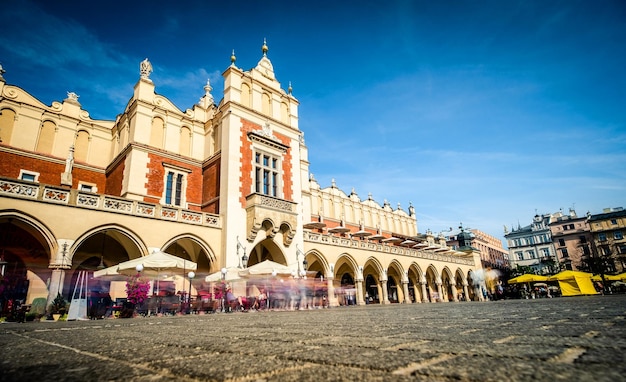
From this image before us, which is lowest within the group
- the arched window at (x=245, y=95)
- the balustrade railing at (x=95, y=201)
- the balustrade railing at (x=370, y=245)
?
the balustrade railing at (x=370, y=245)

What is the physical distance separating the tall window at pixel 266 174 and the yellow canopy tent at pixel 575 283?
2214cm

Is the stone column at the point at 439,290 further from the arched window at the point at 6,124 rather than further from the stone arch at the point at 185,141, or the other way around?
the arched window at the point at 6,124

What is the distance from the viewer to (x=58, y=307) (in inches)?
447

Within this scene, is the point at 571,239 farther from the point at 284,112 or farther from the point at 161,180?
the point at 161,180

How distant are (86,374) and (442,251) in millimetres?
40480

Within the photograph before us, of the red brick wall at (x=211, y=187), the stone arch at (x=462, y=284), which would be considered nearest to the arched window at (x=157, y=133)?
the red brick wall at (x=211, y=187)

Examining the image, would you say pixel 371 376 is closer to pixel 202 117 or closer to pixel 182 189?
pixel 182 189

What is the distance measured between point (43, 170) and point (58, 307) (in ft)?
30.9

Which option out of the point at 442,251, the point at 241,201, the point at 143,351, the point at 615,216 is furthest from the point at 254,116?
the point at 615,216

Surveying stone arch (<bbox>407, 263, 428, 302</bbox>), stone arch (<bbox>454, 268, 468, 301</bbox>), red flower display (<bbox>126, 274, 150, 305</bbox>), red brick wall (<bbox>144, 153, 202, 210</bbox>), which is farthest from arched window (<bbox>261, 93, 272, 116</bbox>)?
stone arch (<bbox>454, 268, 468, 301</bbox>)

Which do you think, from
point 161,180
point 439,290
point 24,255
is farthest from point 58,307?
point 439,290

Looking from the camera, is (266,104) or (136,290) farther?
(266,104)

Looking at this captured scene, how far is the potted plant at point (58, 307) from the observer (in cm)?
1108

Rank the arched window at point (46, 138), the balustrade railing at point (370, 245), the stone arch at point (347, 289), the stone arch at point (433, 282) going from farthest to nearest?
the stone arch at point (433, 282) → the stone arch at point (347, 289) → the balustrade railing at point (370, 245) → the arched window at point (46, 138)
